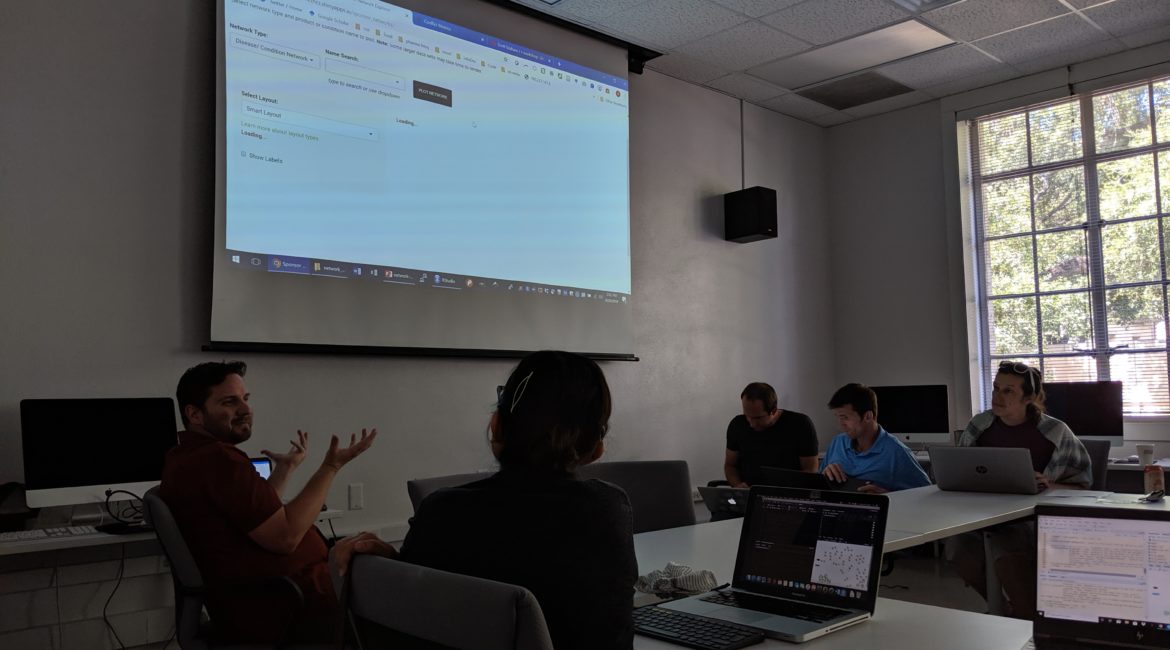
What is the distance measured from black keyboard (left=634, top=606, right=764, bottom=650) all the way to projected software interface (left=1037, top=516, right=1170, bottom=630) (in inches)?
19.5

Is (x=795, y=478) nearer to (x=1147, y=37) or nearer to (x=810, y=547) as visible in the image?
(x=810, y=547)

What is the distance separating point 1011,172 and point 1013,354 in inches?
49.6

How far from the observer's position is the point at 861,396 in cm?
395

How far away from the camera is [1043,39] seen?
5.17 m

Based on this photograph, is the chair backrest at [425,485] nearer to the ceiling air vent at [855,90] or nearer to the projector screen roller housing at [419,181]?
the projector screen roller housing at [419,181]

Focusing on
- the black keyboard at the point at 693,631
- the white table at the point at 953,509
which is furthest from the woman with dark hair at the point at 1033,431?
the black keyboard at the point at 693,631

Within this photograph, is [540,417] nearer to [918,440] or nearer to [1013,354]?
[918,440]

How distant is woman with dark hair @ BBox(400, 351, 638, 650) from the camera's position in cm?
129

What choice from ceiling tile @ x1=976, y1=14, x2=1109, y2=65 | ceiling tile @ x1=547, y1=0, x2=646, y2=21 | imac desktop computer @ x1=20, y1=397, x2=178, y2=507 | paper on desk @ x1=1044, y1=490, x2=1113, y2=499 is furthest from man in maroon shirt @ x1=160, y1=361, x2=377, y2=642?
ceiling tile @ x1=976, y1=14, x2=1109, y2=65

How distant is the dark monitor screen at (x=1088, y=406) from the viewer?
4883mm

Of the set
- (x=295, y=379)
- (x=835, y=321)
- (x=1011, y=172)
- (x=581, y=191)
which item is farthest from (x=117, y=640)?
(x=1011, y=172)

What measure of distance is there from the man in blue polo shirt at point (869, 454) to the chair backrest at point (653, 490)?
0.95 m

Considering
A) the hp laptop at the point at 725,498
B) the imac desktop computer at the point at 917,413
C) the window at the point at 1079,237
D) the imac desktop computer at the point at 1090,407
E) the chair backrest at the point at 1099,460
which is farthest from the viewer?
the imac desktop computer at the point at 917,413

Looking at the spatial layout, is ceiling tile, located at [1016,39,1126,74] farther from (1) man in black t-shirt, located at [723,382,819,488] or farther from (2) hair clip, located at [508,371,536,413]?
(2) hair clip, located at [508,371,536,413]
